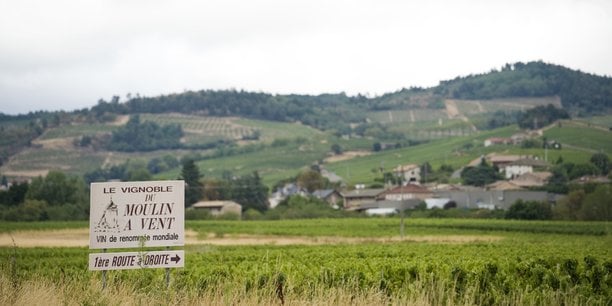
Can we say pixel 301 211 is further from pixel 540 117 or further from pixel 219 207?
pixel 540 117

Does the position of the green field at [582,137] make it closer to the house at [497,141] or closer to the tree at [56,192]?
the house at [497,141]

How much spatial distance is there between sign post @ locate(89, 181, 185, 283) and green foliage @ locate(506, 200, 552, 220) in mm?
70013

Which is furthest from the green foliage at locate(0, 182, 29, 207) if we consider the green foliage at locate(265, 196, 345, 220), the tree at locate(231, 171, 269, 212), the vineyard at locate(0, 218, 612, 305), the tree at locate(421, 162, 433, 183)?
the vineyard at locate(0, 218, 612, 305)

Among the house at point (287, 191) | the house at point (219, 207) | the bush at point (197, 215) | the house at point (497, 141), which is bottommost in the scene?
the house at point (287, 191)

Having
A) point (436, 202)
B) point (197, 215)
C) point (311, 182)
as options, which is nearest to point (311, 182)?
point (311, 182)

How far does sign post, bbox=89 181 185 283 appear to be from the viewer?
47.5 ft

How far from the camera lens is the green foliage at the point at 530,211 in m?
80.2

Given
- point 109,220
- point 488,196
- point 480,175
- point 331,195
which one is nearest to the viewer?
point 109,220

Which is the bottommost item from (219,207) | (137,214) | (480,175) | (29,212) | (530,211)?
(219,207)

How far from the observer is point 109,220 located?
14.7 metres

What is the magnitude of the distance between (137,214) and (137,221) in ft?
0.41

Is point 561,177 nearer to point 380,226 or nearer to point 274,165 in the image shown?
point 380,226

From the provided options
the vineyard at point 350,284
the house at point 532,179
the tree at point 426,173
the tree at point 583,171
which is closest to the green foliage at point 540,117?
the tree at point 426,173

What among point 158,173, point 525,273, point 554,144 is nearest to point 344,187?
point 554,144
